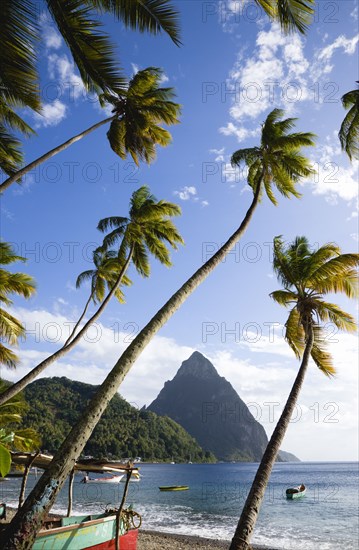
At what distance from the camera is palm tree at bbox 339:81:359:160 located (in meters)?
9.34

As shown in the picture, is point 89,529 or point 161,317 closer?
point 161,317

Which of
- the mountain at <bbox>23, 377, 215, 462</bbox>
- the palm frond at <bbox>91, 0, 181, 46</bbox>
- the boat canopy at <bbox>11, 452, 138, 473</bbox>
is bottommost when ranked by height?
the mountain at <bbox>23, 377, 215, 462</bbox>

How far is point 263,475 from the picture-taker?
8469mm

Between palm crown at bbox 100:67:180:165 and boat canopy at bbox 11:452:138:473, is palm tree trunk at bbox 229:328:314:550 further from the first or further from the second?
palm crown at bbox 100:67:180:165

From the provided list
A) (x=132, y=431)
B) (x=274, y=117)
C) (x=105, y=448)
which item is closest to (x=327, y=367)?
(x=274, y=117)

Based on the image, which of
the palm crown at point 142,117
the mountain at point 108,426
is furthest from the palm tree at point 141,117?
the mountain at point 108,426

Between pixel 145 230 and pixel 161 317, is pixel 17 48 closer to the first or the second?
pixel 161 317

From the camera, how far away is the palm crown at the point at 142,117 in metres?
11.0

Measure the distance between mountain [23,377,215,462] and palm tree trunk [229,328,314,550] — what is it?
71265mm

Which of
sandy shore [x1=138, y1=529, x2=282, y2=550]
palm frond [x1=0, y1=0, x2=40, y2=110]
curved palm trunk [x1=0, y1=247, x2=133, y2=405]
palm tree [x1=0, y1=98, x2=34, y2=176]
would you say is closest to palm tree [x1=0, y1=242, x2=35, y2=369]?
curved palm trunk [x1=0, y1=247, x2=133, y2=405]

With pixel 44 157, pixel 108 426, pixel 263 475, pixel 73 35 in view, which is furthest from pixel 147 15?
pixel 108 426

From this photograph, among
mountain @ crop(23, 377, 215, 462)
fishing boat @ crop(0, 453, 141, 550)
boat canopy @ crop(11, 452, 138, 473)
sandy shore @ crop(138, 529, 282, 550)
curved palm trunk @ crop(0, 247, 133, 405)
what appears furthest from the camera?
mountain @ crop(23, 377, 215, 462)

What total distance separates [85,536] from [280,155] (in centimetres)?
1098

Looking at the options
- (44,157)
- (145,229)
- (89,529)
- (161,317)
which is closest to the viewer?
(161,317)
